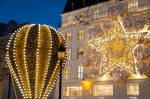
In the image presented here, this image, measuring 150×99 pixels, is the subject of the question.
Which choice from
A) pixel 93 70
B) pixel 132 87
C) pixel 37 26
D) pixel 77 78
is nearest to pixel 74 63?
pixel 77 78

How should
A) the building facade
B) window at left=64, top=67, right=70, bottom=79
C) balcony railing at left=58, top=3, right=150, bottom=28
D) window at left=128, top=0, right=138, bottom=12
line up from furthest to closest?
1. window at left=64, top=67, right=70, bottom=79
2. window at left=128, top=0, right=138, bottom=12
3. balcony railing at left=58, top=3, right=150, bottom=28
4. the building facade

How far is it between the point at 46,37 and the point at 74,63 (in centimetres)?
1768

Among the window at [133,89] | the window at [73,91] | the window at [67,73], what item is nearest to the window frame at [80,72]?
the window at [73,91]

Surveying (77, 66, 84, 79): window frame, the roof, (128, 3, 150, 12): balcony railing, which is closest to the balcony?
the roof

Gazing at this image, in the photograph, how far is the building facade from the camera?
32.1 m

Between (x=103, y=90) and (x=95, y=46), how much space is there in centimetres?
632

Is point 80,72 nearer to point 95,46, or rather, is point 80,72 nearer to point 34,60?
point 95,46

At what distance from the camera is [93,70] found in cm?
3469

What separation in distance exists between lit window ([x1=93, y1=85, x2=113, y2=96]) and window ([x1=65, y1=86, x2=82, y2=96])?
230cm

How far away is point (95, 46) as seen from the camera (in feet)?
109

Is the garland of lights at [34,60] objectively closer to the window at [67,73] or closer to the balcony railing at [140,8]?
the balcony railing at [140,8]

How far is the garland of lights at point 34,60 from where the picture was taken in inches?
841

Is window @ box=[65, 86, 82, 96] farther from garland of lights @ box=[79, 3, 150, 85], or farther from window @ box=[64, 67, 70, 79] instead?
garland of lights @ box=[79, 3, 150, 85]

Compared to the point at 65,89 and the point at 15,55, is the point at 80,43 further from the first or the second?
the point at 15,55
